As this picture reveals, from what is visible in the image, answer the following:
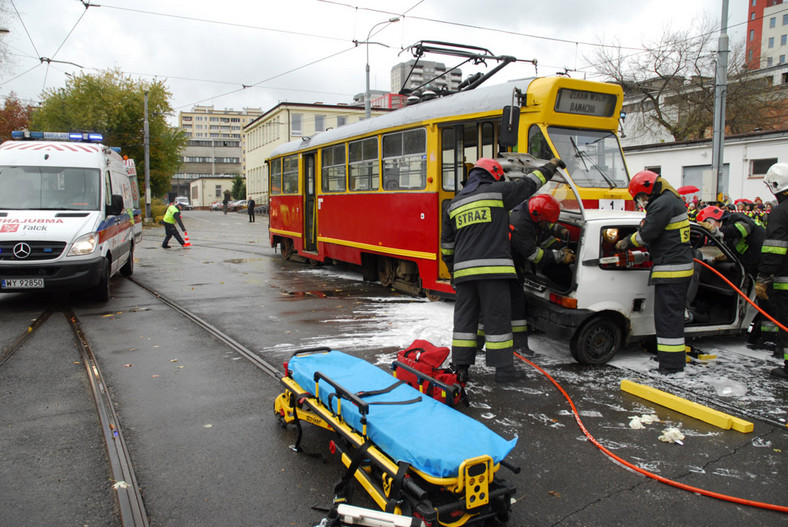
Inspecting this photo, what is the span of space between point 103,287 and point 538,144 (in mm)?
7122

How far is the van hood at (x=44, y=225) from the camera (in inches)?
322

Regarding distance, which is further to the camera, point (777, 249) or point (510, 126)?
point (510, 126)

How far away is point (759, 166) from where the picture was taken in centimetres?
2169

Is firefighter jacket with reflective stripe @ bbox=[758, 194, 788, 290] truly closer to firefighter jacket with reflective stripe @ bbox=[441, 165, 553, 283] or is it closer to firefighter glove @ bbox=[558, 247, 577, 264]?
firefighter glove @ bbox=[558, 247, 577, 264]

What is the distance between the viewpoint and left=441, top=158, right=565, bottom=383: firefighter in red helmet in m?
5.06

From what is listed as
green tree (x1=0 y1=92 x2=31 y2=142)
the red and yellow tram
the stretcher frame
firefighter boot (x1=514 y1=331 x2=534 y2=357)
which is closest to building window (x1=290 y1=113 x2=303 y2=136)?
green tree (x1=0 y1=92 x2=31 y2=142)

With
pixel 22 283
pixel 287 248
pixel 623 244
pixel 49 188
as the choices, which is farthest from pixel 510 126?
pixel 287 248

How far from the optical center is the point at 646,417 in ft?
14.6

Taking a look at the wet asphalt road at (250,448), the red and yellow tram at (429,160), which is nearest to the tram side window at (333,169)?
the red and yellow tram at (429,160)

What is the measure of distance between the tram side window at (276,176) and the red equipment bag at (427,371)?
11481 mm

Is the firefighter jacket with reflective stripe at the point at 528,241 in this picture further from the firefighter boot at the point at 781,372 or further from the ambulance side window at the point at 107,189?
the ambulance side window at the point at 107,189

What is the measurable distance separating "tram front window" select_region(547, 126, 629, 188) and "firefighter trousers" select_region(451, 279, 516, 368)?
3036 mm

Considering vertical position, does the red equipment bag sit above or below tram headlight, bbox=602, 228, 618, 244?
below

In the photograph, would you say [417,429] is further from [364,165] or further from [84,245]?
[364,165]
